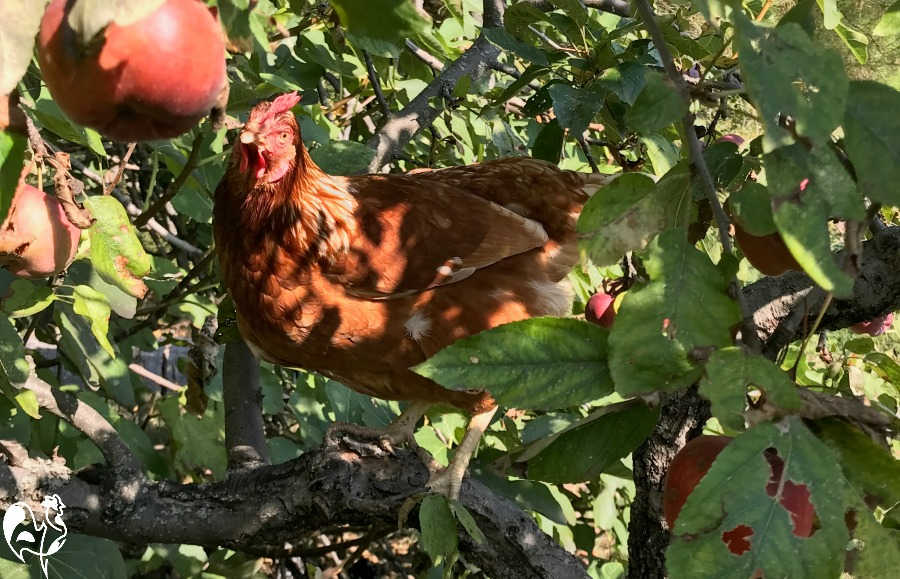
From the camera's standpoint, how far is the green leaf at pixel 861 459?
2.48 feet

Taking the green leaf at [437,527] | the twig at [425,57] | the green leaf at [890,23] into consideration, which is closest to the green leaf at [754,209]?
the green leaf at [890,23]

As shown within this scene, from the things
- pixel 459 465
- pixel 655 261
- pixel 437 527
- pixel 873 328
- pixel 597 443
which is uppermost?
Answer: pixel 655 261

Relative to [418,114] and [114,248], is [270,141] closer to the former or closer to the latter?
[418,114]

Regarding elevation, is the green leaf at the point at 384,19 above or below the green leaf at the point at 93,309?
above

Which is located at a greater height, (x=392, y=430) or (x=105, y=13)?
(x=105, y=13)

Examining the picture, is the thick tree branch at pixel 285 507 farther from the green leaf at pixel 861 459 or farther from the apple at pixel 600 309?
the green leaf at pixel 861 459

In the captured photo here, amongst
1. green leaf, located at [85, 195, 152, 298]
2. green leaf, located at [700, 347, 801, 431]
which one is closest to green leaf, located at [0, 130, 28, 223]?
green leaf, located at [85, 195, 152, 298]

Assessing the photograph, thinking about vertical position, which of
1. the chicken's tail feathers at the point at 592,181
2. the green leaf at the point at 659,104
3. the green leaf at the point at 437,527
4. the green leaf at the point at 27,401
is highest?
the green leaf at the point at 659,104

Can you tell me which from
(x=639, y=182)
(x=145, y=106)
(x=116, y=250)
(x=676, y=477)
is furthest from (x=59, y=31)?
(x=676, y=477)

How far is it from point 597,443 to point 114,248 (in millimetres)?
610

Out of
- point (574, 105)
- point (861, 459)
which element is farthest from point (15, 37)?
point (574, 105)

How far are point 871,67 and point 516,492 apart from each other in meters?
1.27

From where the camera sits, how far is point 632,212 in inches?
31.9

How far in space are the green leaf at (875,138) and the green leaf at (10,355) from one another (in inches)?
43.6
